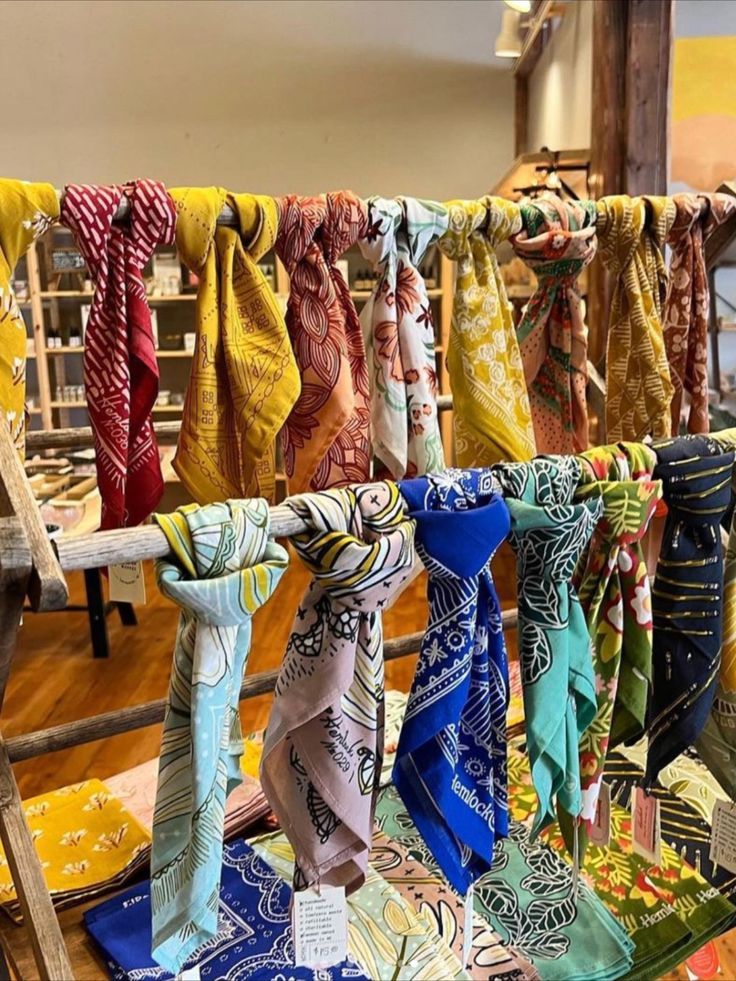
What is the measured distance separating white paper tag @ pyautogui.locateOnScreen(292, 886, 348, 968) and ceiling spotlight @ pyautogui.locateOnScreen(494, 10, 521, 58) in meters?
4.77

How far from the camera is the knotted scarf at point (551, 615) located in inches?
36.4

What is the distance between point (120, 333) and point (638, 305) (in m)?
0.76

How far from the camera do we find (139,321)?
0.97 metres

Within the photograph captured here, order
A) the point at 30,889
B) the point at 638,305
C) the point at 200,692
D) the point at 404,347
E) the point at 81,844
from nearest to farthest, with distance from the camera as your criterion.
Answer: the point at 200,692 → the point at 30,889 → the point at 404,347 → the point at 638,305 → the point at 81,844

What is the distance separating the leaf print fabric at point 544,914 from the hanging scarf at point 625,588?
0.30 meters

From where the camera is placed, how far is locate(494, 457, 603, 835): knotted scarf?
93cm

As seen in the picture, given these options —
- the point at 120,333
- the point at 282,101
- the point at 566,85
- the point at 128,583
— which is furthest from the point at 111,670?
the point at 282,101

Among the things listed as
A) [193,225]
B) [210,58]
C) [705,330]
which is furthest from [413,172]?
[193,225]

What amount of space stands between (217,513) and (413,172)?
501 cm

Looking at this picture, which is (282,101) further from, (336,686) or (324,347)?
(336,686)

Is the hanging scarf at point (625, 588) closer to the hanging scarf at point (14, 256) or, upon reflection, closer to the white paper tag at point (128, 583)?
the white paper tag at point (128, 583)

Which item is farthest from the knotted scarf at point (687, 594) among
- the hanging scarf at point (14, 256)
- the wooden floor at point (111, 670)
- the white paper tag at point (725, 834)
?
the wooden floor at point (111, 670)

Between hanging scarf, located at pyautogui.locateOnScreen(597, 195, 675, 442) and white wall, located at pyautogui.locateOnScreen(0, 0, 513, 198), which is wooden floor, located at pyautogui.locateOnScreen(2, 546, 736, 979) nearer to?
hanging scarf, located at pyautogui.locateOnScreen(597, 195, 675, 442)

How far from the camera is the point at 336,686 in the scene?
34.0 inches
